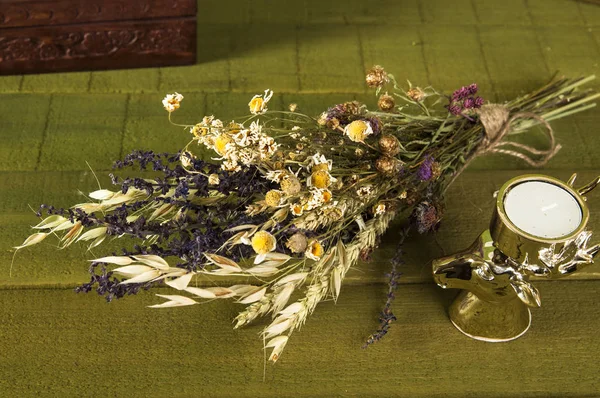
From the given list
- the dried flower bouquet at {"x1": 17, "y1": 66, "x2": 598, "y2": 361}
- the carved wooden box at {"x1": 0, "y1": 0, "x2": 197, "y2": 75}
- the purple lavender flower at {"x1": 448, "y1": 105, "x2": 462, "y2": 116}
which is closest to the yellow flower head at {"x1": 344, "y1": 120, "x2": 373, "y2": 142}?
the dried flower bouquet at {"x1": 17, "y1": 66, "x2": 598, "y2": 361}

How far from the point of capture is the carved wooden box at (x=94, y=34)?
4.94 feet

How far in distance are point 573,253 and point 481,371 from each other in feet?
0.72

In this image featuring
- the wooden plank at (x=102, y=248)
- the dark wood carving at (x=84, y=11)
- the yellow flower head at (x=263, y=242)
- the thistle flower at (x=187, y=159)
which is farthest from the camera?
the dark wood carving at (x=84, y=11)

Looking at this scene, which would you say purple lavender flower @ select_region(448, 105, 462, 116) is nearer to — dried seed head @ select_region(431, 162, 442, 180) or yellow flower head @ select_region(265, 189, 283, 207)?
dried seed head @ select_region(431, 162, 442, 180)

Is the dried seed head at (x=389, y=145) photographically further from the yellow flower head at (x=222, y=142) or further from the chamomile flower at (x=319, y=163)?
the yellow flower head at (x=222, y=142)

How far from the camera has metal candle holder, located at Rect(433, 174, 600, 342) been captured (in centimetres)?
96

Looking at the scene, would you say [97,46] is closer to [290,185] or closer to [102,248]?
[102,248]

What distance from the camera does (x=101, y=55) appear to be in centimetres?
157

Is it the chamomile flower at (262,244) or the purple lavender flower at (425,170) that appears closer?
the chamomile flower at (262,244)

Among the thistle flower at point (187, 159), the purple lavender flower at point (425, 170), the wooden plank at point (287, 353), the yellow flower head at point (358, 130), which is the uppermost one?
the yellow flower head at point (358, 130)

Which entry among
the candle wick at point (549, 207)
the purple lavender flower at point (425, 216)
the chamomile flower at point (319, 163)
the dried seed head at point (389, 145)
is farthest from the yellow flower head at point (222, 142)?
the candle wick at point (549, 207)

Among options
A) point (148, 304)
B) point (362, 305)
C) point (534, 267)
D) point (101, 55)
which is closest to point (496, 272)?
point (534, 267)

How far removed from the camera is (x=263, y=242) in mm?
944

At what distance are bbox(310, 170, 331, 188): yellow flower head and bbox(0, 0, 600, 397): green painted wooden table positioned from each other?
0.71ft
